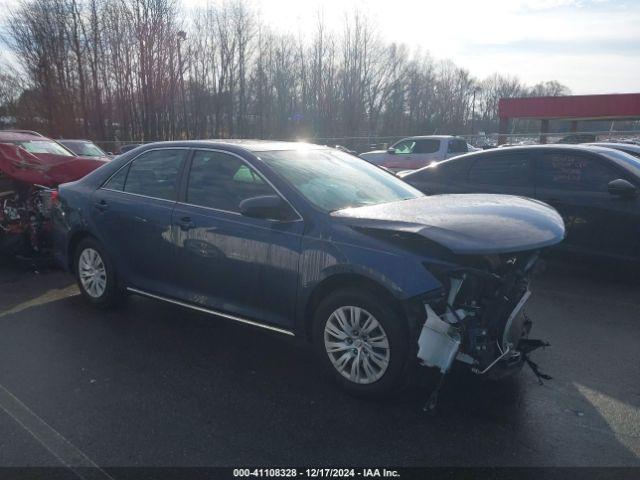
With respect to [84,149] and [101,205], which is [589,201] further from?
[84,149]

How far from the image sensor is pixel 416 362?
3428 millimetres

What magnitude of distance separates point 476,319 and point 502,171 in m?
4.18

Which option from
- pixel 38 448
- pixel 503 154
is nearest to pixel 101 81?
pixel 503 154

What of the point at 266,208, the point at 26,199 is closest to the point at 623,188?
the point at 266,208

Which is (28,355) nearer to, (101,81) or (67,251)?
(67,251)

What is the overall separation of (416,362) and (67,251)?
3967 mm

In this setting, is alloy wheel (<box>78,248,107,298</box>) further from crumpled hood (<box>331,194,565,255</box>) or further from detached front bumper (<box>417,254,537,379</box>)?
detached front bumper (<box>417,254,537,379</box>)

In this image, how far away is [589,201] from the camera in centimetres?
627

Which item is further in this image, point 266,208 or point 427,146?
point 427,146

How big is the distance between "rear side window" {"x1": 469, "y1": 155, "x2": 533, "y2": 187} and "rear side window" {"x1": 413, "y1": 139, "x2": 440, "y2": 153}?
11.9m

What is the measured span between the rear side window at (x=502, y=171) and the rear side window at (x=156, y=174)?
4.10m

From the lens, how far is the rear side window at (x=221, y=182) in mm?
4266

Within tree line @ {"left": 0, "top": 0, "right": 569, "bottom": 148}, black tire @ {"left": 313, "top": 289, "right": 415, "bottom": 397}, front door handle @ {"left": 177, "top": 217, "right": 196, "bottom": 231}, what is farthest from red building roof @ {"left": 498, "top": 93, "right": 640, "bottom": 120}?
black tire @ {"left": 313, "top": 289, "right": 415, "bottom": 397}

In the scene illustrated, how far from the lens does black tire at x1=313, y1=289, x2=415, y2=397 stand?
3.39m
